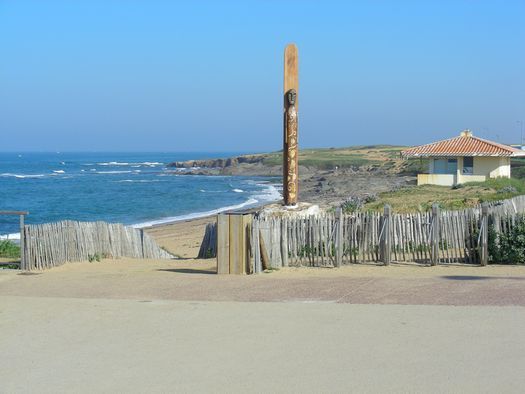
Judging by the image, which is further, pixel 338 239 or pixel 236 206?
pixel 236 206

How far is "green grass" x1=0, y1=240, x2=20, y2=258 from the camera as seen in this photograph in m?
18.2

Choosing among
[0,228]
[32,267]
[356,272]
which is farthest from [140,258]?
[0,228]

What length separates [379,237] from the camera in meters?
14.3

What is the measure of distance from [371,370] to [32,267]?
9.12m

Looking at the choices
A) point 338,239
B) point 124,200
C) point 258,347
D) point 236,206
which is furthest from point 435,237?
point 124,200

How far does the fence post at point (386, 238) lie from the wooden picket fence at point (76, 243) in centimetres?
595

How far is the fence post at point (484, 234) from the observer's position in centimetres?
1375

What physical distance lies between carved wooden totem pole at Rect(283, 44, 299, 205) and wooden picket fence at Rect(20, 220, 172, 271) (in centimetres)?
377

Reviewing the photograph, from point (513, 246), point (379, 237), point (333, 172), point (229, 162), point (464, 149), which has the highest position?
point (464, 149)

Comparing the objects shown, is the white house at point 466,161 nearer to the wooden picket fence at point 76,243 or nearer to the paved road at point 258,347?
the wooden picket fence at point 76,243

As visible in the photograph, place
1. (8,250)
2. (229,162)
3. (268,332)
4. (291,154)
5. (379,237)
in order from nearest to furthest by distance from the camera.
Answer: (268,332) → (379,237) → (291,154) → (8,250) → (229,162)

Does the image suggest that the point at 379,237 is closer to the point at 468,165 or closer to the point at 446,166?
the point at 468,165

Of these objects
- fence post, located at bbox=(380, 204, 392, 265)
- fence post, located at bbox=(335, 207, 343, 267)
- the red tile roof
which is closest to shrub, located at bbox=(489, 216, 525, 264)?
fence post, located at bbox=(380, 204, 392, 265)

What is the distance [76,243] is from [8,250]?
13.1 feet
